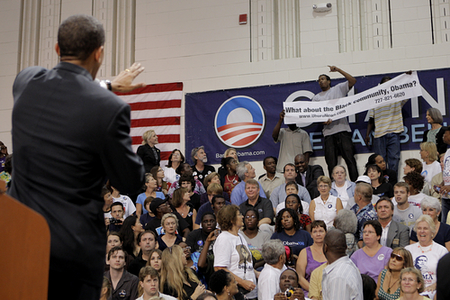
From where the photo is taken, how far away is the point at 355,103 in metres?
10.1

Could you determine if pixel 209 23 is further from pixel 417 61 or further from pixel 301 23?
pixel 417 61

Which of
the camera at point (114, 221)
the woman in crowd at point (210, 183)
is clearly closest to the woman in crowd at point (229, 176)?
the woman in crowd at point (210, 183)

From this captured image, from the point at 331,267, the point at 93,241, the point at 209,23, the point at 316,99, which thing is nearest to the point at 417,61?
the point at 316,99

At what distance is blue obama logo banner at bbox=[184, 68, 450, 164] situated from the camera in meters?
10.2

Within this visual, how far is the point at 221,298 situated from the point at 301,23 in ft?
24.4

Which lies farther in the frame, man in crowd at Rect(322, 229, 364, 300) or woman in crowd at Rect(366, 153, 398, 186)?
woman in crowd at Rect(366, 153, 398, 186)

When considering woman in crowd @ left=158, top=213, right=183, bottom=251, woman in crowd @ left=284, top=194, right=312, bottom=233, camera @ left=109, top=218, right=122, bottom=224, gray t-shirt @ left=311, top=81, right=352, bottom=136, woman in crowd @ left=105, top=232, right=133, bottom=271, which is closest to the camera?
woman in crowd @ left=105, top=232, right=133, bottom=271

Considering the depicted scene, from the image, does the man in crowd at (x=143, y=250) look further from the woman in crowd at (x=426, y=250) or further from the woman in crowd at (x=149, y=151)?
the woman in crowd at (x=149, y=151)

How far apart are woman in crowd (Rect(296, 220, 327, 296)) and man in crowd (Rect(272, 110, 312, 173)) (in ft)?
12.8

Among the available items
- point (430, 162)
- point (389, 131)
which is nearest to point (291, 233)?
point (430, 162)

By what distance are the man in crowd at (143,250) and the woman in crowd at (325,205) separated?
2421 millimetres

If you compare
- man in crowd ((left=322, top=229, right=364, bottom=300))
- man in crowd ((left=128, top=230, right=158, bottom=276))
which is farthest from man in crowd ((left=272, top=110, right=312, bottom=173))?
man in crowd ((left=322, top=229, right=364, bottom=300))

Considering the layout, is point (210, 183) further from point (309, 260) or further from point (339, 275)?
point (339, 275)

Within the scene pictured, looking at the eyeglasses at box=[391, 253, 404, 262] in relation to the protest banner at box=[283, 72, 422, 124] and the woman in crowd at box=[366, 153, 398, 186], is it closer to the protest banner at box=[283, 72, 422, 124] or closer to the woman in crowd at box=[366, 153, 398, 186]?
the woman in crowd at box=[366, 153, 398, 186]
